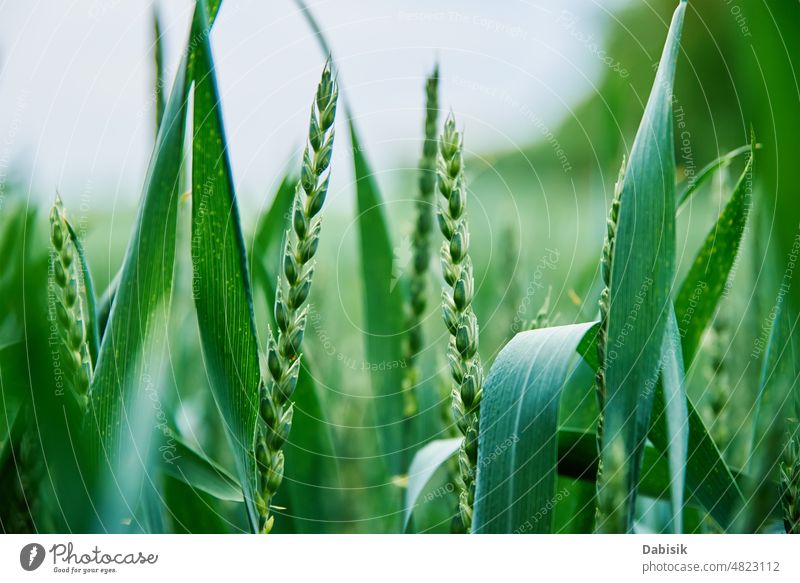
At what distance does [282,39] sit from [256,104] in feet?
0.18

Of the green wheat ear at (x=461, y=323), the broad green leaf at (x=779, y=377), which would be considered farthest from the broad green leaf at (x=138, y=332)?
the broad green leaf at (x=779, y=377)

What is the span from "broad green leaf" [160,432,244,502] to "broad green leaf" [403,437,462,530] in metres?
0.10

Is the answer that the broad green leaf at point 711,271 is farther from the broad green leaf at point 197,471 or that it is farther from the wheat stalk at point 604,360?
the broad green leaf at point 197,471

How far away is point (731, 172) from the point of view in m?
0.66

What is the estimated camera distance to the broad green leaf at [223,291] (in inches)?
12.0

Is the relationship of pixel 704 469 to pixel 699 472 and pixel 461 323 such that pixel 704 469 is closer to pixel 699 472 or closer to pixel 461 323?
pixel 699 472

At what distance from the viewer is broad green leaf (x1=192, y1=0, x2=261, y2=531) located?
0.30 meters

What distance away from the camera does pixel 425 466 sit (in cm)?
39

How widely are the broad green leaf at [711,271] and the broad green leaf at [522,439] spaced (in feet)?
0.39

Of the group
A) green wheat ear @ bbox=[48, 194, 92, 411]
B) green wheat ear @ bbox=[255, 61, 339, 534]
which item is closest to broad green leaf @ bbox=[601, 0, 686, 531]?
green wheat ear @ bbox=[255, 61, 339, 534]
